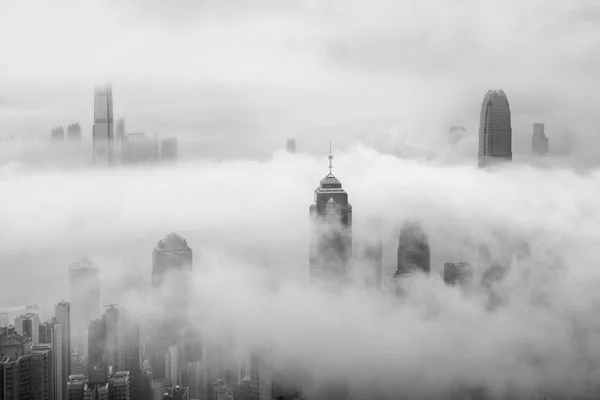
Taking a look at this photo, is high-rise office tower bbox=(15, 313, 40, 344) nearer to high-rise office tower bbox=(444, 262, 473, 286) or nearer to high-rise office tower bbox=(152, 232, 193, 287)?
high-rise office tower bbox=(152, 232, 193, 287)

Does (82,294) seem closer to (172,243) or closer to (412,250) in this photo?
(172,243)

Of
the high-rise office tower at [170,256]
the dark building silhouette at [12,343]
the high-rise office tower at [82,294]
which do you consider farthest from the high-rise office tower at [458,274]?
the dark building silhouette at [12,343]

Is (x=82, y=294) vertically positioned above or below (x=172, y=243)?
below

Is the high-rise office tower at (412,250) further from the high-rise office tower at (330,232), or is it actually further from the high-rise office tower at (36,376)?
the high-rise office tower at (36,376)

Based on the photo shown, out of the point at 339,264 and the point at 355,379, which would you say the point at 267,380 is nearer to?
the point at 355,379

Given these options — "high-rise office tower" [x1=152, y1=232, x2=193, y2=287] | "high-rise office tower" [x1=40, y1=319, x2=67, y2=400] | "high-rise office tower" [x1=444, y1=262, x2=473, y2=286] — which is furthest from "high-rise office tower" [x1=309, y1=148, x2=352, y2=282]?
"high-rise office tower" [x1=40, y1=319, x2=67, y2=400]

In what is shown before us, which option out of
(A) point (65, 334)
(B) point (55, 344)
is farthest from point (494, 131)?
(B) point (55, 344)

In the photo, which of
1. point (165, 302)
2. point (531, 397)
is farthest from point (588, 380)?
point (165, 302)
